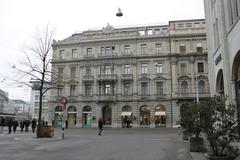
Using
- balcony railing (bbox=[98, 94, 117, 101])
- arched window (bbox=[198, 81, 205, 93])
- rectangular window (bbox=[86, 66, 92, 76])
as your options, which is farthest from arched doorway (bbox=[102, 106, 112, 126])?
arched window (bbox=[198, 81, 205, 93])

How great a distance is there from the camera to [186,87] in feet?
180

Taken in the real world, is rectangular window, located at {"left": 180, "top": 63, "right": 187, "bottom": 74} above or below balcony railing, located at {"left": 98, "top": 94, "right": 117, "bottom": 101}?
above

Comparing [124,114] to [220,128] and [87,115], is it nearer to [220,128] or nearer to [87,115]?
[87,115]

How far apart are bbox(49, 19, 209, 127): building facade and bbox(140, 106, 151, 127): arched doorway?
0.63ft

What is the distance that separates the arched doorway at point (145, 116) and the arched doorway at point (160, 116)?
1553 mm

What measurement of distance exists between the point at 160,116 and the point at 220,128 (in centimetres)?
4645

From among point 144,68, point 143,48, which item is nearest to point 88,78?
point 144,68

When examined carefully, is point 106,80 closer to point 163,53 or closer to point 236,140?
point 163,53

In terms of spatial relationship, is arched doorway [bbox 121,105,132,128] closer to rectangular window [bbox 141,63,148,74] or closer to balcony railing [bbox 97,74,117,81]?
balcony railing [bbox 97,74,117,81]

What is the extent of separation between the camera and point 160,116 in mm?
55094

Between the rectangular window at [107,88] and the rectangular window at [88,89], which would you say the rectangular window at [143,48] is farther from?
the rectangular window at [88,89]

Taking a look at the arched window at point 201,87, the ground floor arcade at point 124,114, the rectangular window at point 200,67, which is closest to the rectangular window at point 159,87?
the ground floor arcade at point 124,114

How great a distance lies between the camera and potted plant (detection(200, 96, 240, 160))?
29.5ft

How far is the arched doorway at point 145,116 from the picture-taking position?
181ft
